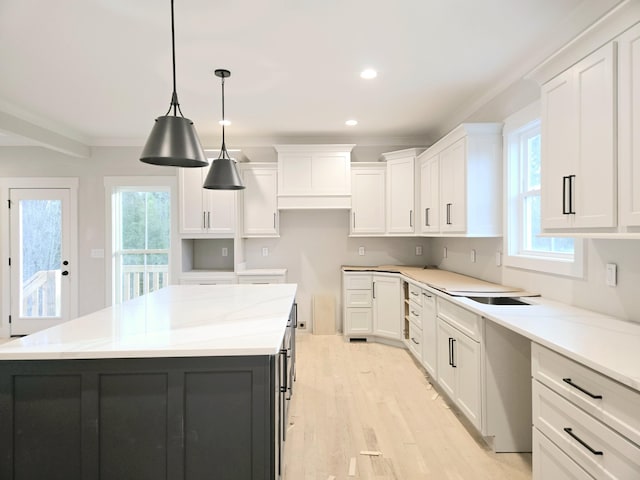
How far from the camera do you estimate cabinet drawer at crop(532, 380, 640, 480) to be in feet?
4.14

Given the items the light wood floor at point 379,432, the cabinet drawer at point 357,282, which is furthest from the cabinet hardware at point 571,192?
the cabinet drawer at point 357,282

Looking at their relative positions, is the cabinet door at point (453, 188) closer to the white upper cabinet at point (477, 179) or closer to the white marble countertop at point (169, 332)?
the white upper cabinet at point (477, 179)

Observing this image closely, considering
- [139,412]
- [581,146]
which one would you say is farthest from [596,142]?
[139,412]

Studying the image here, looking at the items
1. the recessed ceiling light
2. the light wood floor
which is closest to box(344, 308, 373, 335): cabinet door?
the light wood floor

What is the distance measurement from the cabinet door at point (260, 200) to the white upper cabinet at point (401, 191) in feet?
4.95

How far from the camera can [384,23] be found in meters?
2.38

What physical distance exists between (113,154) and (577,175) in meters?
5.43

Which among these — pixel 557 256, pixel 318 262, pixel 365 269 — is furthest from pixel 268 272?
pixel 557 256

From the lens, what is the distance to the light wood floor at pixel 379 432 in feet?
7.20

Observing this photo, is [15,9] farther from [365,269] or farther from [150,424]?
[365,269]

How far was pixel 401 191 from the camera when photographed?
4.77 m

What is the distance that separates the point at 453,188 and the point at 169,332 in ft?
9.43

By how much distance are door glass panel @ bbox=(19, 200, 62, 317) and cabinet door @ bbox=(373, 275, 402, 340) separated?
14.4 ft

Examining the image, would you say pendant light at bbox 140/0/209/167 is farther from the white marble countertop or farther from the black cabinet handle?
the black cabinet handle
